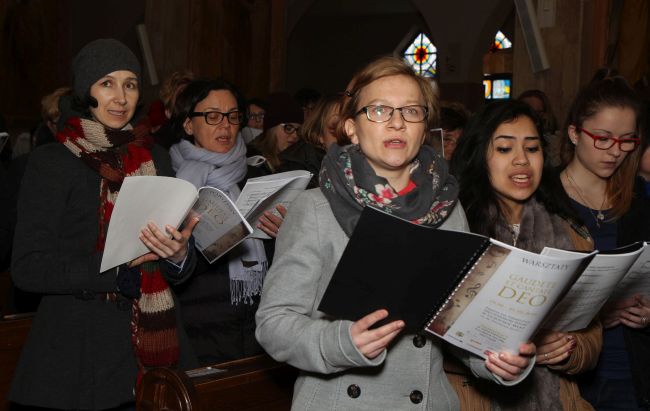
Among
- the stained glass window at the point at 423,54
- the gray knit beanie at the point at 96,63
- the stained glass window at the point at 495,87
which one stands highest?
the stained glass window at the point at 423,54

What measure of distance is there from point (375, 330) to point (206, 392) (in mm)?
839

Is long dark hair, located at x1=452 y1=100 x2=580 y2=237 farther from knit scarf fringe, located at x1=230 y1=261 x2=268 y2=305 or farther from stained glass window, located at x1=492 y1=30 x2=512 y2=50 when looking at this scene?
stained glass window, located at x1=492 y1=30 x2=512 y2=50

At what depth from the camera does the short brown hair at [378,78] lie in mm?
2150

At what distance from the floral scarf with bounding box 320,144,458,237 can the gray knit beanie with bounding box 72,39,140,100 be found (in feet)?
3.27

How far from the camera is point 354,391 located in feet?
6.56

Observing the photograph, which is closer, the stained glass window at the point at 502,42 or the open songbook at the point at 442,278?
the open songbook at the point at 442,278

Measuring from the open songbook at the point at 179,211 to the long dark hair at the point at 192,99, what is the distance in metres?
0.74

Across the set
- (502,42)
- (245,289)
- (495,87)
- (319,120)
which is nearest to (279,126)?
(319,120)

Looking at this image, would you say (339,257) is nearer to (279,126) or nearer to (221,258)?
(221,258)

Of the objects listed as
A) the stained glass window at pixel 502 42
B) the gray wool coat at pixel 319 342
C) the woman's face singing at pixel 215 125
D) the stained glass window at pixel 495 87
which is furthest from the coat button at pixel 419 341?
the stained glass window at pixel 502 42

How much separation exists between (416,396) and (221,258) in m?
1.50

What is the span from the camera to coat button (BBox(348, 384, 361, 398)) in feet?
6.56

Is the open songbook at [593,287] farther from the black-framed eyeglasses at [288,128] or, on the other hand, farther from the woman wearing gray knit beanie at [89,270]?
the black-framed eyeglasses at [288,128]

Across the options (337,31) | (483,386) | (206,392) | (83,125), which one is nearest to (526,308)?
(483,386)
